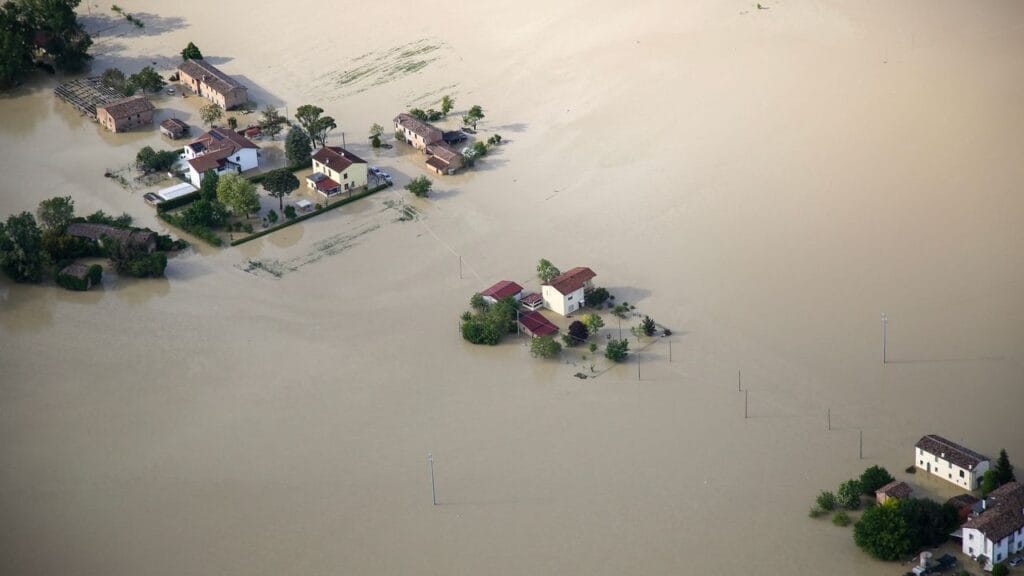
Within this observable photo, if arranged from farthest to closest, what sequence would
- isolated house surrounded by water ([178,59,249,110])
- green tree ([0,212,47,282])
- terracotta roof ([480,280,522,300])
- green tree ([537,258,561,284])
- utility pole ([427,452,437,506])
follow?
isolated house surrounded by water ([178,59,249,110]), green tree ([0,212,47,282]), green tree ([537,258,561,284]), terracotta roof ([480,280,522,300]), utility pole ([427,452,437,506])

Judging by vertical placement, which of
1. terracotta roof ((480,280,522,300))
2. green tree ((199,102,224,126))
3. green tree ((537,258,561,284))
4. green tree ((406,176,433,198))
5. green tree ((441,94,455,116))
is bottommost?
terracotta roof ((480,280,522,300))

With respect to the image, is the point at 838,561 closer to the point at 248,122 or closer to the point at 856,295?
the point at 856,295

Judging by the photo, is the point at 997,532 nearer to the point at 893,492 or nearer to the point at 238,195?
the point at 893,492

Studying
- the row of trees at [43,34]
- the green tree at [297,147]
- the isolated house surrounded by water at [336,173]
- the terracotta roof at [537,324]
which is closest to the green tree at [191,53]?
the row of trees at [43,34]

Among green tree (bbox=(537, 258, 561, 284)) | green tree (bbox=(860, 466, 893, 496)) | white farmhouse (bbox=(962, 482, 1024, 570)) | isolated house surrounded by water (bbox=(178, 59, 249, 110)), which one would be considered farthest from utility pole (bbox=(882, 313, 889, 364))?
isolated house surrounded by water (bbox=(178, 59, 249, 110))

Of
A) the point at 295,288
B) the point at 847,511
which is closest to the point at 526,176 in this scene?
the point at 295,288

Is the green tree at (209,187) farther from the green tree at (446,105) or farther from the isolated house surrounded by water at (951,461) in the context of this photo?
the isolated house surrounded by water at (951,461)

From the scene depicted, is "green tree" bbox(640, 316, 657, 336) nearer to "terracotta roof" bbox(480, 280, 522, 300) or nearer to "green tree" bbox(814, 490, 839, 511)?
"terracotta roof" bbox(480, 280, 522, 300)
